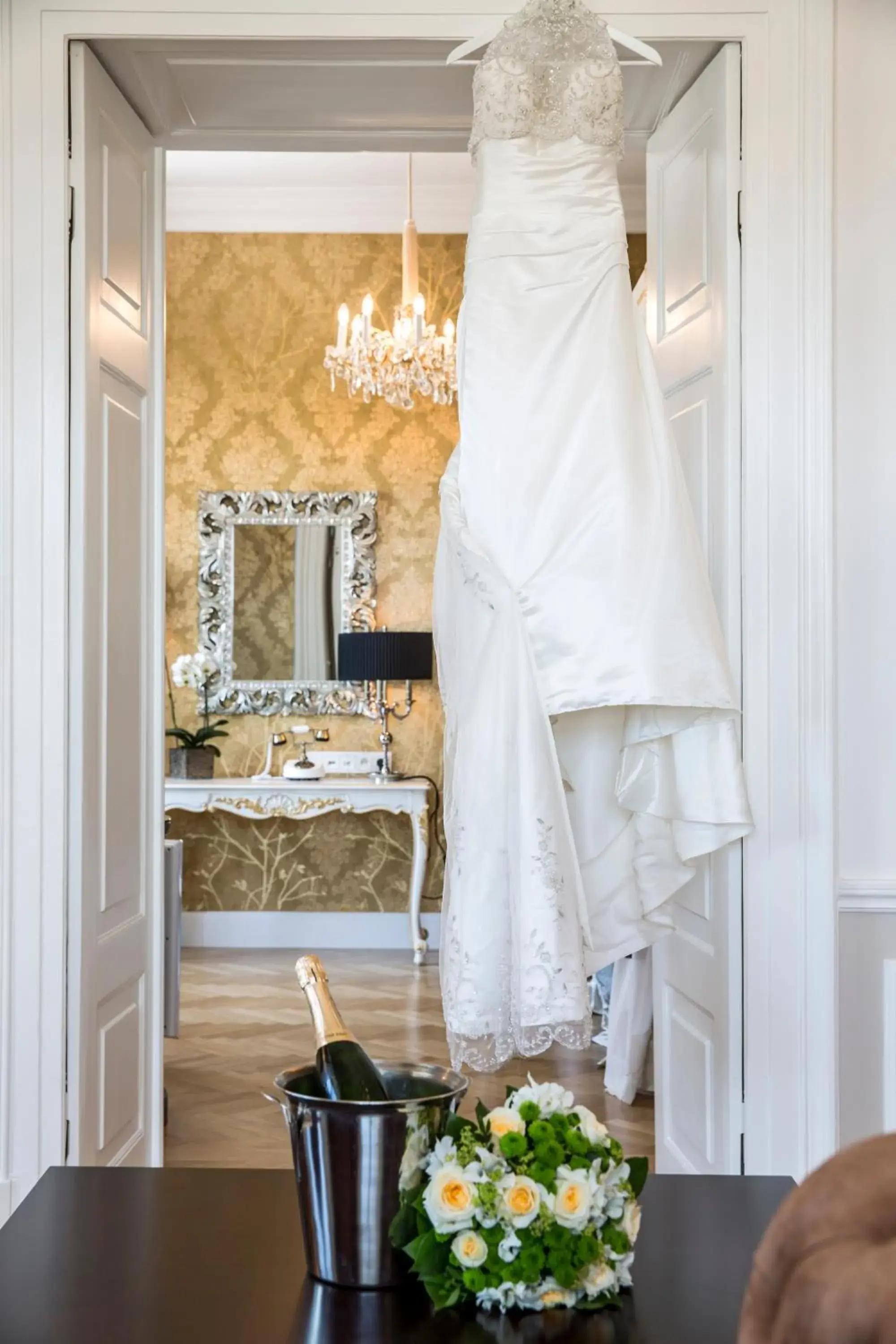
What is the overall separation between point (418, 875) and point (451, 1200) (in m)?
5.39

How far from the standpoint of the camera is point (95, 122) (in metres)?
2.68

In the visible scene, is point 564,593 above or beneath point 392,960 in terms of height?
above

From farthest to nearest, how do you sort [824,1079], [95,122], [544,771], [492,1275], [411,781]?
[411,781] → [95,122] → [824,1079] → [544,771] → [492,1275]

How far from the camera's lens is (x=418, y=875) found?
248 inches

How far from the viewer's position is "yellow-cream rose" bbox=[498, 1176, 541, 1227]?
0.94 m

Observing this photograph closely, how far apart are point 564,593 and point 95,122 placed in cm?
154

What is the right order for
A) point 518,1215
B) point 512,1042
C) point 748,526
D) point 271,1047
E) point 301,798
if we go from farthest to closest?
point 301,798 < point 271,1047 < point 748,526 < point 512,1042 < point 518,1215

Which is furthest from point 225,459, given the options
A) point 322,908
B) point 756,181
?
point 756,181

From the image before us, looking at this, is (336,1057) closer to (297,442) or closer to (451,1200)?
(451,1200)

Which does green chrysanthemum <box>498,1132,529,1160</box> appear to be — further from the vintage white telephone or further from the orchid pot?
the orchid pot

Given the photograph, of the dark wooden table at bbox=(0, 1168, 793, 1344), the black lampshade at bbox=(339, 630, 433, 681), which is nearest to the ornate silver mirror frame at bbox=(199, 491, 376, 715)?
the black lampshade at bbox=(339, 630, 433, 681)

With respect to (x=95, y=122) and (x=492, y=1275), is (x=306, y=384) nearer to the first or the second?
(x=95, y=122)

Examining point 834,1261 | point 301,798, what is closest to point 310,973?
point 834,1261

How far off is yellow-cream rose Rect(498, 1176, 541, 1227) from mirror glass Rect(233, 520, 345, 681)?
5.77 metres
